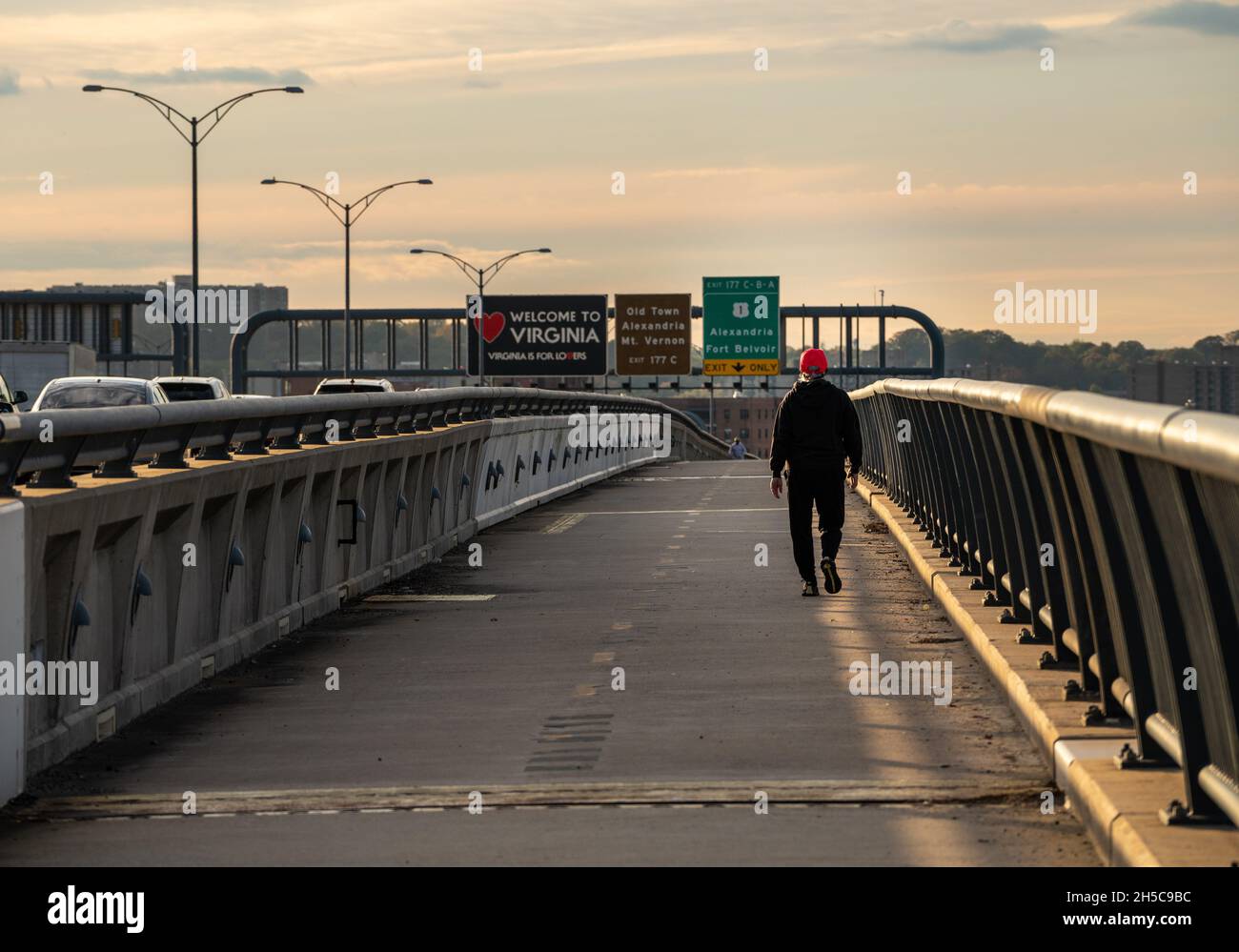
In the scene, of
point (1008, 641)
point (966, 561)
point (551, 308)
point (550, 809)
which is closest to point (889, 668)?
point (1008, 641)

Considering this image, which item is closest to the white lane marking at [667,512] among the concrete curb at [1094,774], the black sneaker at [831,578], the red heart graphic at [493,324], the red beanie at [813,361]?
the red beanie at [813,361]

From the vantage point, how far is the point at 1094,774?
800 centimetres

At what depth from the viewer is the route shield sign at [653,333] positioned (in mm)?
82500

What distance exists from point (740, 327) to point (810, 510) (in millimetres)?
63429

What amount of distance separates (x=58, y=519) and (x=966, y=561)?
303 inches

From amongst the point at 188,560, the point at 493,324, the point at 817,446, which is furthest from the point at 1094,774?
the point at 493,324

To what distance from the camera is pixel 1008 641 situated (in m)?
11.8

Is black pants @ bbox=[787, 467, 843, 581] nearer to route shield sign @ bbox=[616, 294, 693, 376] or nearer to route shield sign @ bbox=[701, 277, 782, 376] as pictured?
route shield sign @ bbox=[701, 277, 782, 376]

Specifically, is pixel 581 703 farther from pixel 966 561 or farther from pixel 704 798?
pixel 966 561

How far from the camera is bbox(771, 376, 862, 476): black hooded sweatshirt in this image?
17938 millimetres

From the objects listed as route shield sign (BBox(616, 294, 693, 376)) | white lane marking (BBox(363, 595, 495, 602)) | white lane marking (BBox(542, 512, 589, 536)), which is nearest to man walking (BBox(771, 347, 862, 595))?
white lane marking (BBox(363, 595, 495, 602))

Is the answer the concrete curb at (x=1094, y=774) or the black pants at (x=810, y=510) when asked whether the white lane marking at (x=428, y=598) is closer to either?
the black pants at (x=810, y=510)
